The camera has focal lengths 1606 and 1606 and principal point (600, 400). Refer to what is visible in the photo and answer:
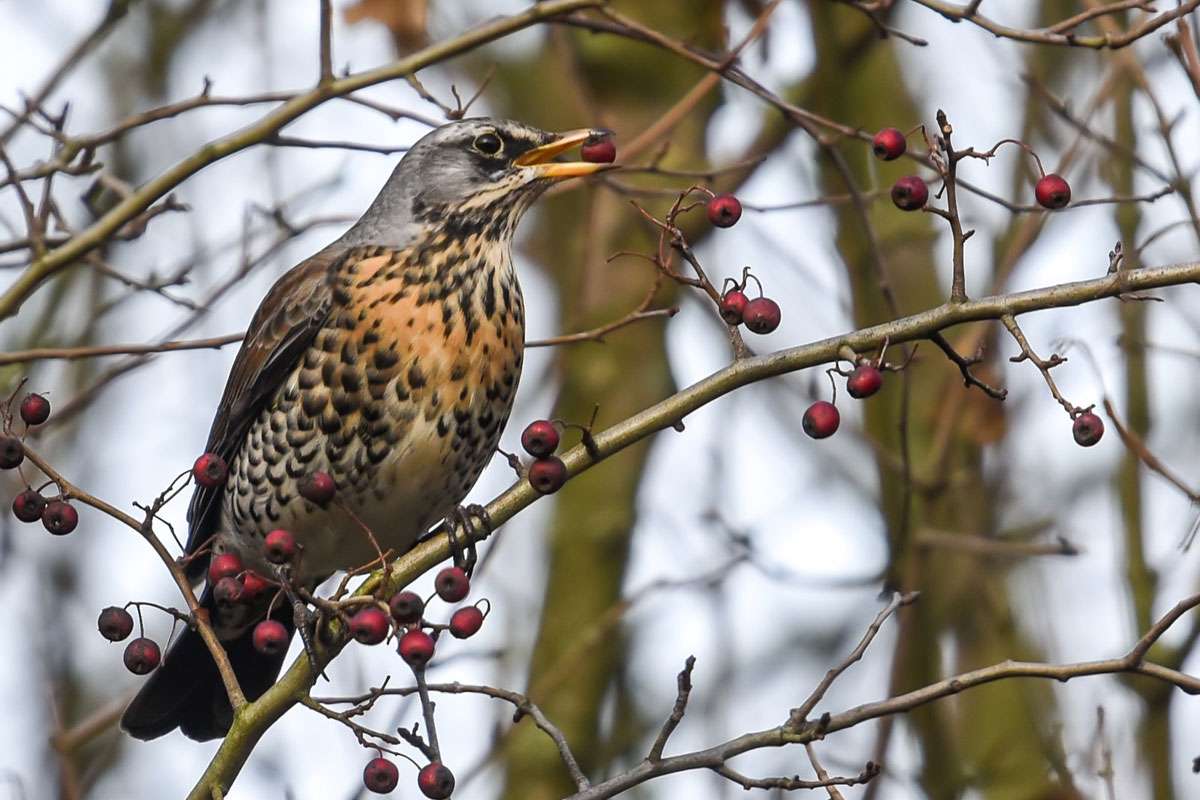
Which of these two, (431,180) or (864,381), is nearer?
(864,381)

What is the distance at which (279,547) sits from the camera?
2.85 m

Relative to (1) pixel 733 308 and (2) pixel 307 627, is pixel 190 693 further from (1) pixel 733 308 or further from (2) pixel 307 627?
(1) pixel 733 308

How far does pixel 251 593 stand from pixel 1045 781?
8.69ft

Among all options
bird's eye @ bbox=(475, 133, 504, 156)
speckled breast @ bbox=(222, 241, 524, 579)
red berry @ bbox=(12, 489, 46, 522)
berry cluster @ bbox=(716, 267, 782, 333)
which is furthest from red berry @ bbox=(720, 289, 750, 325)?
bird's eye @ bbox=(475, 133, 504, 156)

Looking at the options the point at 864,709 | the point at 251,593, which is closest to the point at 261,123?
the point at 251,593

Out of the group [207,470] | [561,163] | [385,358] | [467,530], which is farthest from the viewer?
[561,163]

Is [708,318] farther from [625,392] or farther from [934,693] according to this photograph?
[934,693]

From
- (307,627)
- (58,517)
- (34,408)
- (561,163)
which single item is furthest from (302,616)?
(561,163)

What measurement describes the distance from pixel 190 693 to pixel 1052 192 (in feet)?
9.46

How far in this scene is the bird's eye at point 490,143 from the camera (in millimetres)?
4379

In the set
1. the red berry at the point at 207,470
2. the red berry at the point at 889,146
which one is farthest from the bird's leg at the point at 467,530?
the red berry at the point at 889,146

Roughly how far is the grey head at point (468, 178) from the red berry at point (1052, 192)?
163 cm

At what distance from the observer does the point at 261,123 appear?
124 inches

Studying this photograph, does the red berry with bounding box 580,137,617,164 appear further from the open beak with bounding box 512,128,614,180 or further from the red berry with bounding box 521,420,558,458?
the red berry with bounding box 521,420,558,458
